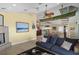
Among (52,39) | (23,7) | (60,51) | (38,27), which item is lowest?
(60,51)

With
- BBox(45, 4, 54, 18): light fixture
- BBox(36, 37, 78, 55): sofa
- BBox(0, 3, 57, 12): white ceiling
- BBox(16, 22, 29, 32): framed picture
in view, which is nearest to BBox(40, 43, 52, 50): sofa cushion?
BBox(36, 37, 78, 55): sofa

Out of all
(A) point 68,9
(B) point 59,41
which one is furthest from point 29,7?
(B) point 59,41

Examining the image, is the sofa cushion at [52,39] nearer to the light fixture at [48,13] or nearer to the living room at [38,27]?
the living room at [38,27]

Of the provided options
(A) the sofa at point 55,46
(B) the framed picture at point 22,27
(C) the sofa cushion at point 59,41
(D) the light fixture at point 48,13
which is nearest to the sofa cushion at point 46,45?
(A) the sofa at point 55,46

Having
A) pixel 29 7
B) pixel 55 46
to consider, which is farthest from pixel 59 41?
pixel 29 7

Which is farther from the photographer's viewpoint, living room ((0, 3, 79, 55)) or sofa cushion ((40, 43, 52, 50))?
sofa cushion ((40, 43, 52, 50))

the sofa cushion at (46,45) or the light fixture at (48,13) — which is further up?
the light fixture at (48,13)

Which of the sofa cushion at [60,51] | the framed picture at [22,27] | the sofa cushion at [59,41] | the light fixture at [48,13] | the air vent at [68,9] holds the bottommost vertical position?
the sofa cushion at [60,51]

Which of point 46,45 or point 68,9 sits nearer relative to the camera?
point 68,9

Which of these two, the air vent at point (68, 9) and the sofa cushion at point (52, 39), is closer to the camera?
the air vent at point (68, 9)

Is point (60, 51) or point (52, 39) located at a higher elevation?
point (52, 39)

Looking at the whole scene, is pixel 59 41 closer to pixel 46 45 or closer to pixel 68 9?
pixel 46 45

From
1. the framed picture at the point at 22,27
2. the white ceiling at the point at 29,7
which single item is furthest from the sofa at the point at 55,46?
the white ceiling at the point at 29,7

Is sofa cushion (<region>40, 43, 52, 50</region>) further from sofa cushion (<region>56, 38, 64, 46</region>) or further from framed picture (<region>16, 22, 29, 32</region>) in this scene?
framed picture (<region>16, 22, 29, 32</region>)
